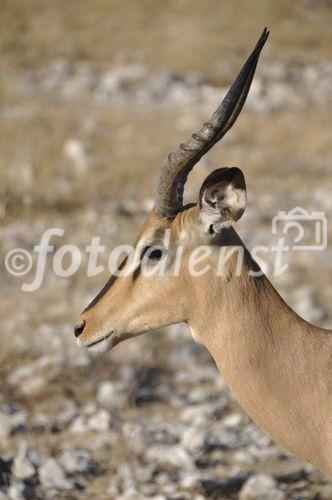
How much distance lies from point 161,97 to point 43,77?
78.9 inches

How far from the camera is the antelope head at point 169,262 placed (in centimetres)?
461

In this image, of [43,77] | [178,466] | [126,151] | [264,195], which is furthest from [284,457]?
[43,77]

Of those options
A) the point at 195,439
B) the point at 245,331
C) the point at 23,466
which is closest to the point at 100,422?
the point at 195,439

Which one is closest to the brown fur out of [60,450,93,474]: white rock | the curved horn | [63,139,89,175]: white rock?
the curved horn

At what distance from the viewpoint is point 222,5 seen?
17078 mm

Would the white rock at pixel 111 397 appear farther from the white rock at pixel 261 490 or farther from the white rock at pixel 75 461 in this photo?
the white rock at pixel 261 490

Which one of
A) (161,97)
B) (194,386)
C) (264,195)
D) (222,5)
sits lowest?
(194,386)

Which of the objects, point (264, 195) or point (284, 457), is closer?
point (284, 457)

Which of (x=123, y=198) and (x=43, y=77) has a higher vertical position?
(x=43, y=77)

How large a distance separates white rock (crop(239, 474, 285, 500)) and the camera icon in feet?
13.9

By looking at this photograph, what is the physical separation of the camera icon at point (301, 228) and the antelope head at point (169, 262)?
525 centimetres

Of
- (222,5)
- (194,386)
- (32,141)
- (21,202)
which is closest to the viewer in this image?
(194,386)

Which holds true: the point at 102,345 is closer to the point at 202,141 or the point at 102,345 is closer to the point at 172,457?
the point at 202,141

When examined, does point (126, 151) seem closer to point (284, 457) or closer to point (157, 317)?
point (284, 457)
